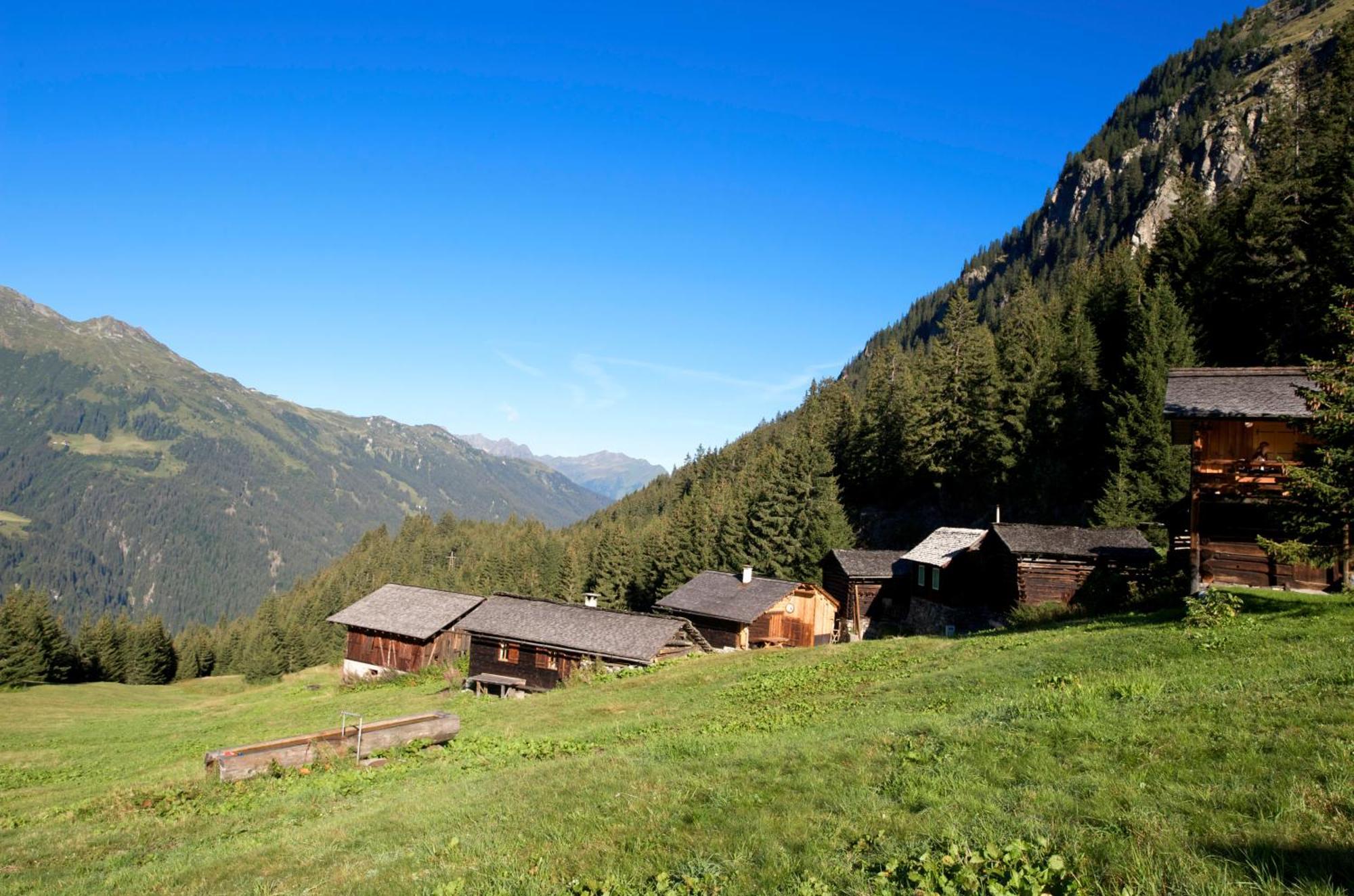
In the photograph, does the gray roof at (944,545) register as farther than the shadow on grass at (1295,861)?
Yes

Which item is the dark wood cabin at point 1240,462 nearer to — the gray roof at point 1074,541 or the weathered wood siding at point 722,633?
the gray roof at point 1074,541

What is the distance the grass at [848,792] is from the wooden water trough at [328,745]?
77 cm

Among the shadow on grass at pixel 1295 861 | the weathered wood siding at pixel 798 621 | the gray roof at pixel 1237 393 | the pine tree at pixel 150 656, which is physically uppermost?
the gray roof at pixel 1237 393

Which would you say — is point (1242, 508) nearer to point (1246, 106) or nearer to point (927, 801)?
point (927, 801)

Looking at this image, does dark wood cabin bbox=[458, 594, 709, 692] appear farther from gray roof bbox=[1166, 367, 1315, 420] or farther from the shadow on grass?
the shadow on grass

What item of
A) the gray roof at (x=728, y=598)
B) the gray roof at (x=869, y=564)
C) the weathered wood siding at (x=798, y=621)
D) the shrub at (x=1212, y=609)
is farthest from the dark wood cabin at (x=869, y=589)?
the shrub at (x=1212, y=609)

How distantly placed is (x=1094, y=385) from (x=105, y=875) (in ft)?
214

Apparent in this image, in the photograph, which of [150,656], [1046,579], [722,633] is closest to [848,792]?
[1046,579]

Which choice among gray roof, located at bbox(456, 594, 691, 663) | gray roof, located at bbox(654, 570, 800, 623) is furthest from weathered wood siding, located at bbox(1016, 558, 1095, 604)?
gray roof, located at bbox(456, 594, 691, 663)

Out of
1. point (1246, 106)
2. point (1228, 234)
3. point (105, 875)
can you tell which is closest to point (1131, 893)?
point (105, 875)

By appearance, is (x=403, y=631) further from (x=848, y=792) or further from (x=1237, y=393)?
(x=1237, y=393)

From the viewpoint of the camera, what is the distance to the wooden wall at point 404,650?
54.5m

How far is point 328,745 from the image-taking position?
62.6 ft

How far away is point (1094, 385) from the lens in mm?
57594
